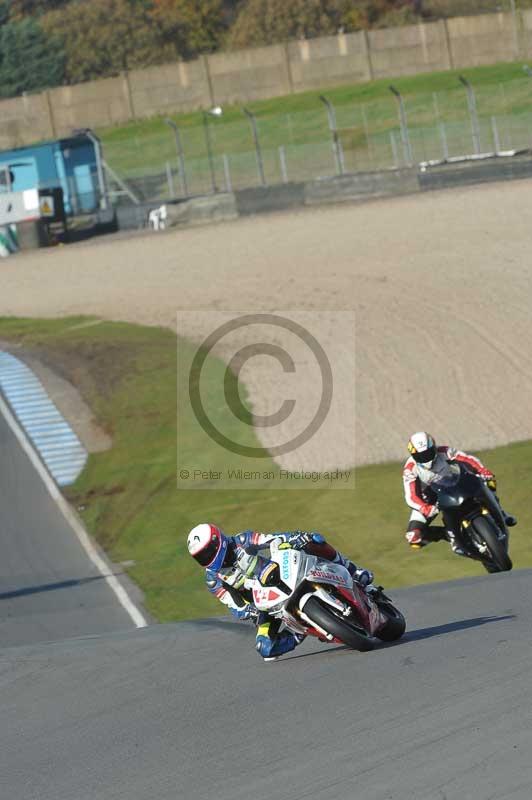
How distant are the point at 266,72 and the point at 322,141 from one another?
13989 millimetres

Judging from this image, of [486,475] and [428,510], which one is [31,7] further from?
[486,475]

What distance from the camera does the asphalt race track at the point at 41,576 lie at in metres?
14.9

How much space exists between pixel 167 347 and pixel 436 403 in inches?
326

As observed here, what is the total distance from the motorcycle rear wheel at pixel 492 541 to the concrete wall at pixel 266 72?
193 ft

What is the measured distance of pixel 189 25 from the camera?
8712 cm

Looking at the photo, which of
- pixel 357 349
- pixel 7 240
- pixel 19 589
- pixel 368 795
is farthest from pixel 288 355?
pixel 7 240

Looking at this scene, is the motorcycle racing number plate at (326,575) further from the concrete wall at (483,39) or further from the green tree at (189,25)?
the green tree at (189,25)

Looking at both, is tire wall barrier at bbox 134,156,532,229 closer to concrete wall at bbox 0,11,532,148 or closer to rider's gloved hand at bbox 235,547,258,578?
concrete wall at bbox 0,11,532,148

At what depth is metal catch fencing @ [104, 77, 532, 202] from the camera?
47.1 metres

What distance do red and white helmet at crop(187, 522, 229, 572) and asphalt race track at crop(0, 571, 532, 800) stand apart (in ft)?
3.06

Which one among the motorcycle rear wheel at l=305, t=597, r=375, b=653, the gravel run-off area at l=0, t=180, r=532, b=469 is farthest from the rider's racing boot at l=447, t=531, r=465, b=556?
the gravel run-off area at l=0, t=180, r=532, b=469

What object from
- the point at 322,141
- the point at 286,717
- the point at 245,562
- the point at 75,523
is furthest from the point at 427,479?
the point at 322,141

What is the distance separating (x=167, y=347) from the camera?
28.5m

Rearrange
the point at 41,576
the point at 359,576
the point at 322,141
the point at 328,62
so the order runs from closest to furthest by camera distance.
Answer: the point at 359,576 → the point at 41,576 → the point at 322,141 → the point at 328,62
